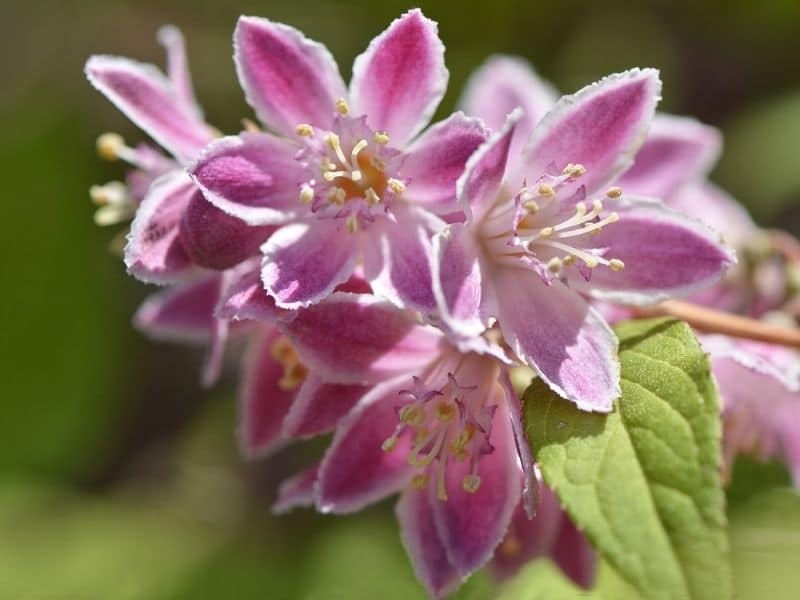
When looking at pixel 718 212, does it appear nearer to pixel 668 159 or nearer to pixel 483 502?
pixel 668 159

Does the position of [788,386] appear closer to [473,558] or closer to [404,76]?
[473,558]

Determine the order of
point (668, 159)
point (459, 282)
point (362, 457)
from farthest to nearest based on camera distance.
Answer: point (668, 159) → point (362, 457) → point (459, 282)

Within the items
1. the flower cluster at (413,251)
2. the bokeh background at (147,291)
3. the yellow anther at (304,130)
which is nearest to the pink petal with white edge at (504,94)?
the flower cluster at (413,251)

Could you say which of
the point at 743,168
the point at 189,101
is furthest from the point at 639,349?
the point at 743,168

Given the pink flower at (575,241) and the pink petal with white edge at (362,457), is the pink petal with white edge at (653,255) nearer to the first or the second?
the pink flower at (575,241)

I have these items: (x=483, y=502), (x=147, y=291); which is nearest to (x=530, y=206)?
(x=483, y=502)
